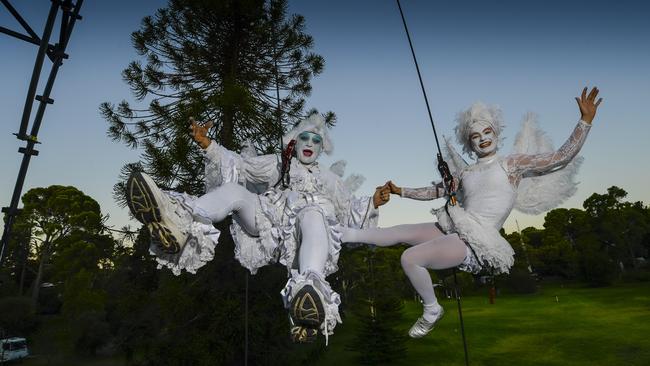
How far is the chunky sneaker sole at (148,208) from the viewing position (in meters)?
2.15

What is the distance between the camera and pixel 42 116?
2.93 meters

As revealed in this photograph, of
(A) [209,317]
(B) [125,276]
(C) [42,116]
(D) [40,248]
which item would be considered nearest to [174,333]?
(A) [209,317]

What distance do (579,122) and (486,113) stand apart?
55 centimetres

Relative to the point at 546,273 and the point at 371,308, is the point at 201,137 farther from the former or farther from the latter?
the point at 546,273

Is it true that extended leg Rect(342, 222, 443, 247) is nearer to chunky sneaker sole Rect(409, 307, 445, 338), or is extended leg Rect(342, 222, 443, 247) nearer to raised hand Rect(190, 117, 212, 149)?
chunky sneaker sole Rect(409, 307, 445, 338)

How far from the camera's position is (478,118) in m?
2.87

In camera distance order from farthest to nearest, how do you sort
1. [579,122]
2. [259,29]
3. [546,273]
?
[546,273], [259,29], [579,122]

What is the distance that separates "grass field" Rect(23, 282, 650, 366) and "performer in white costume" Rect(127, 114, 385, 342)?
914 centimetres

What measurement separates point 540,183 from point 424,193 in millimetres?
798

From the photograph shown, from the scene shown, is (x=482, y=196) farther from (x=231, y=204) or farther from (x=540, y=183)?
(x=231, y=204)

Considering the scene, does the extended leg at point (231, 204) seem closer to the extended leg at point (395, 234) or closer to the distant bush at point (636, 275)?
the extended leg at point (395, 234)

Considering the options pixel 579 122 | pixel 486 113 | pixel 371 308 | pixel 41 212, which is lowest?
pixel 371 308

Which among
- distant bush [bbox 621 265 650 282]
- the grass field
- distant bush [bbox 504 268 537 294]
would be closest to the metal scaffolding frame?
the grass field

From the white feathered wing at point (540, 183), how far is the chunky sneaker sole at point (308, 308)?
1689 millimetres
